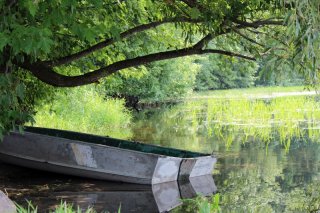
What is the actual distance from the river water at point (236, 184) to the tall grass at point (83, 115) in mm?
3473

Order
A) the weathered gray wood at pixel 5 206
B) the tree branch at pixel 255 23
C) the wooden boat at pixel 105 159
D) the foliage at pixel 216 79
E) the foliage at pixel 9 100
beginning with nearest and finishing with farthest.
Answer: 1. the weathered gray wood at pixel 5 206
2. the foliage at pixel 9 100
3. the tree branch at pixel 255 23
4. the wooden boat at pixel 105 159
5. the foliage at pixel 216 79

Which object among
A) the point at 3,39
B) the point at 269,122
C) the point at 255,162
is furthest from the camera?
the point at 269,122

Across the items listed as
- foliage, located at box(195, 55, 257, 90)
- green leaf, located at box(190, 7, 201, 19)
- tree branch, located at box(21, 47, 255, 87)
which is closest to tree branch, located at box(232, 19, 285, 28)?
green leaf, located at box(190, 7, 201, 19)

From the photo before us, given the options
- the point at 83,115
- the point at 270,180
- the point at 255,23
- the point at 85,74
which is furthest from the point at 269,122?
the point at 255,23

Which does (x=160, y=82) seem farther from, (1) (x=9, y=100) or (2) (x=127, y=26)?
(1) (x=9, y=100)

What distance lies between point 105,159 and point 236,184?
2822 millimetres

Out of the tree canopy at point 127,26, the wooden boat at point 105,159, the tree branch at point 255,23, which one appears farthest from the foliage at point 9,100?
the wooden boat at point 105,159

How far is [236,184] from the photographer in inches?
442

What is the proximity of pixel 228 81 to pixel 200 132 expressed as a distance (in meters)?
38.3

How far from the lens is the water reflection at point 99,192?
31.1ft

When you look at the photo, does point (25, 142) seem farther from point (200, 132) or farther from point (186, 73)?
point (186, 73)

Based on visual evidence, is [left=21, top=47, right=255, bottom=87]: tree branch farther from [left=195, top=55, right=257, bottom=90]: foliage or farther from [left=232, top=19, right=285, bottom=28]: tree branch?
[left=195, top=55, right=257, bottom=90]: foliage

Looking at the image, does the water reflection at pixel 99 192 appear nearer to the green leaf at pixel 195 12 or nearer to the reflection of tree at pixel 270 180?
the reflection of tree at pixel 270 180

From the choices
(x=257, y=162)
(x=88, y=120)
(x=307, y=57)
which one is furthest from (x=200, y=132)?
(x=307, y=57)
